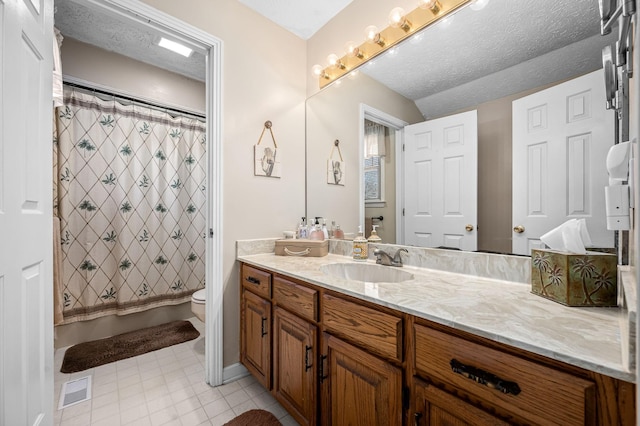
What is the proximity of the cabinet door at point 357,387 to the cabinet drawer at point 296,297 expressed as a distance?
0.42 feet

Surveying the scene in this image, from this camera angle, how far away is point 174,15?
160cm

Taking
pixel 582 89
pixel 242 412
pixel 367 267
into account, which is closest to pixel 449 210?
pixel 367 267

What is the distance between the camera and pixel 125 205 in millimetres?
2406

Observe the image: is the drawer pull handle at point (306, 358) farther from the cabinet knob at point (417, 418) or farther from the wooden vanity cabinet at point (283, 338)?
the cabinet knob at point (417, 418)

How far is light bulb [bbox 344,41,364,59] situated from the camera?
5.74 feet

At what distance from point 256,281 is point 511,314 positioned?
1.24 m

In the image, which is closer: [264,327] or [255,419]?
[255,419]

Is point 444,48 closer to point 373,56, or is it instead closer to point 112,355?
point 373,56

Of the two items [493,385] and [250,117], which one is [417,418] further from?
[250,117]

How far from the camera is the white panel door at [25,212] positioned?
2.44 ft

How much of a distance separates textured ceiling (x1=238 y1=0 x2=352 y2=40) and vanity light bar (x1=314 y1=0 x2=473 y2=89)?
352mm

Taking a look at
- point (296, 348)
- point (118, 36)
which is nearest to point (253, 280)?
point (296, 348)

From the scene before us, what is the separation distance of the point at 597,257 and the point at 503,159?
50 centimetres

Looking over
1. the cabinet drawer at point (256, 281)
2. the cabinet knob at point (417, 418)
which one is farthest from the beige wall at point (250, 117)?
the cabinet knob at point (417, 418)
